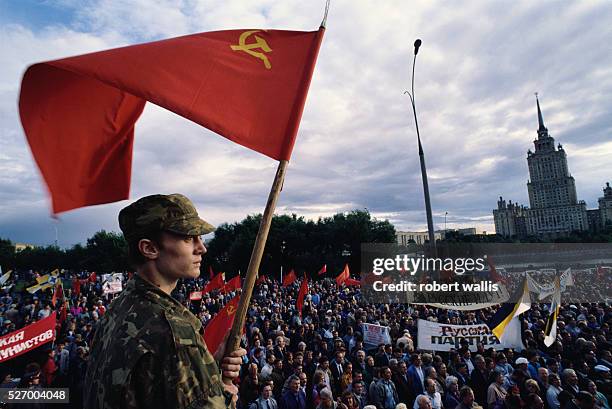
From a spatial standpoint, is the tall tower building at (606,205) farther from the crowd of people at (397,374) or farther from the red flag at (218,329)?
the red flag at (218,329)

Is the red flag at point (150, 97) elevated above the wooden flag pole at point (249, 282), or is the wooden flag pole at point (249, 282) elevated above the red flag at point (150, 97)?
the red flag at point (150, 97)

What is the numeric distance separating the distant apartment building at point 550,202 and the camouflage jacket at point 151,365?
156020 mm

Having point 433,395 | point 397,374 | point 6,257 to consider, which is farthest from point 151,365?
point 6,257

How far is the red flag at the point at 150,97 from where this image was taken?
8.09ft

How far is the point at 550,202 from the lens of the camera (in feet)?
481

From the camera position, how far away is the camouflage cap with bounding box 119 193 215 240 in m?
1.82

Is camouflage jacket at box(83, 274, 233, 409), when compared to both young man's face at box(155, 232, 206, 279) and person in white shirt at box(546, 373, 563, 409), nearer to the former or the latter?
young man's face at box(155, 232, 206, 279)

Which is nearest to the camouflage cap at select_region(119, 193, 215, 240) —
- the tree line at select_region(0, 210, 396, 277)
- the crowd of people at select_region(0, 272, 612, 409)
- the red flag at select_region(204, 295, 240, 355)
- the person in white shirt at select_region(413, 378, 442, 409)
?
the red flag at select_region(204, 295, 240, 355)

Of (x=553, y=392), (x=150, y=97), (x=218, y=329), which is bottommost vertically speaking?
(x=553, y=392)

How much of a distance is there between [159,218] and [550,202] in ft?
557

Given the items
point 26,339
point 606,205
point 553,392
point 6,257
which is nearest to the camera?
point 553,392

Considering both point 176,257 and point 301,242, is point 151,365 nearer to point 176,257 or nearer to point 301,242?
point 176,257

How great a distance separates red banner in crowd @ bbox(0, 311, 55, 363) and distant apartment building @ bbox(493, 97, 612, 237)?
15269 cm

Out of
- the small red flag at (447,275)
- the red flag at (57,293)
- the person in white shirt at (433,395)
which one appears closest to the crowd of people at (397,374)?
the person in white shirt at (433,395)
